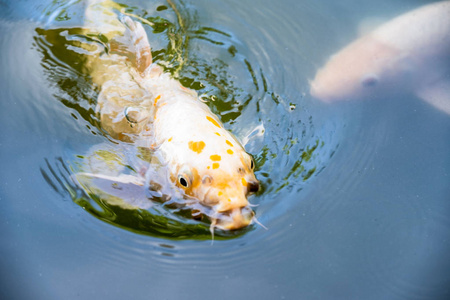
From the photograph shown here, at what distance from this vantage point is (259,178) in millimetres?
2877

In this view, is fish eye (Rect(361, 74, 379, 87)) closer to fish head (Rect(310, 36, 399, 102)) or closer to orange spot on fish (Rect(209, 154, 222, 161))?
fish head (Rect(310, 36, 399, 102))

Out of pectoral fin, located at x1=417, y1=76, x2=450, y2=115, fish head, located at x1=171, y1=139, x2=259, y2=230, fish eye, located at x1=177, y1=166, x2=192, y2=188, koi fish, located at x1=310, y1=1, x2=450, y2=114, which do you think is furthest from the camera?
koi fish, located at x1=310, y1=1, x2=450, y2=114

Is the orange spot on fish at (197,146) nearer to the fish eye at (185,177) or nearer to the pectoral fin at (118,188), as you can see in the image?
the fish eye at (185,177)

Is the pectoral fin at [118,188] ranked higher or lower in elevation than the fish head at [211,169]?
lower

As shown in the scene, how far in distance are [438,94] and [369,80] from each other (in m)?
0.53

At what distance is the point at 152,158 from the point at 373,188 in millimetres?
1401

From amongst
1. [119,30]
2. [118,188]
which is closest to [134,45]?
[119,30]

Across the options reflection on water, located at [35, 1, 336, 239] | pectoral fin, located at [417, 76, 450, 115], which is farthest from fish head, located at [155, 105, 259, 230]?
pectoral fin, located at [417, 76, 450, 115]

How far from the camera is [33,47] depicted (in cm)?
384

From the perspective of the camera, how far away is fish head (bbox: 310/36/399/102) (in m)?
3.62

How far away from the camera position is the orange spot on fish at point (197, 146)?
264 centimetres

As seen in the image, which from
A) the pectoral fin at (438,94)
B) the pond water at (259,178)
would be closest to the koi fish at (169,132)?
the pond water at (259,178)

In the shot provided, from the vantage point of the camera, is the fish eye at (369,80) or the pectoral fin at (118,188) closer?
the pectoral fin at (118,188)

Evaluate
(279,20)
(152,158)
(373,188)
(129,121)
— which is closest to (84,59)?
(129,121)
